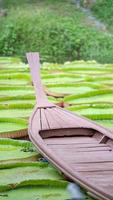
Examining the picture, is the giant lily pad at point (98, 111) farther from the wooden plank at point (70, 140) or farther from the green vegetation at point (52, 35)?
the green vegetation at point (52, 35)

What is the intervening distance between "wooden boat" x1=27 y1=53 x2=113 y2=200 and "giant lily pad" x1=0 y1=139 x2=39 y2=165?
0.10 m

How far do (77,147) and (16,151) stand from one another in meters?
0.42

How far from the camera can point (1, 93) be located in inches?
223

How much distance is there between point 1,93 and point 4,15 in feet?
32.2

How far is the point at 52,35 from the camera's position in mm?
14086

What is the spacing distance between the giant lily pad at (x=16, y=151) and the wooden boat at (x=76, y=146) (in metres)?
0.10

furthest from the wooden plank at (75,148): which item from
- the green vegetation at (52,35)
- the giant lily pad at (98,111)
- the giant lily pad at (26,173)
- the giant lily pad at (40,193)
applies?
the green vegetation at (52,35)

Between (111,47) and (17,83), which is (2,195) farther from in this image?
(111,47)

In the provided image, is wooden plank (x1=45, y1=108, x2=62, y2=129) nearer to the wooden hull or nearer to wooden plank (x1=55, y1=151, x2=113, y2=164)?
the wooden hull

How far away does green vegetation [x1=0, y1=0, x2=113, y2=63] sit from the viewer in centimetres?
1340

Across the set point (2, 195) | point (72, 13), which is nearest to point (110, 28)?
point (72, 13)

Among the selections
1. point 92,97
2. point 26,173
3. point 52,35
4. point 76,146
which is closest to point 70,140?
point 76,146

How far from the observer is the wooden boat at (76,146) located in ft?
9.09

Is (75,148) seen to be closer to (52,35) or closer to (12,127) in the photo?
(12,127)
